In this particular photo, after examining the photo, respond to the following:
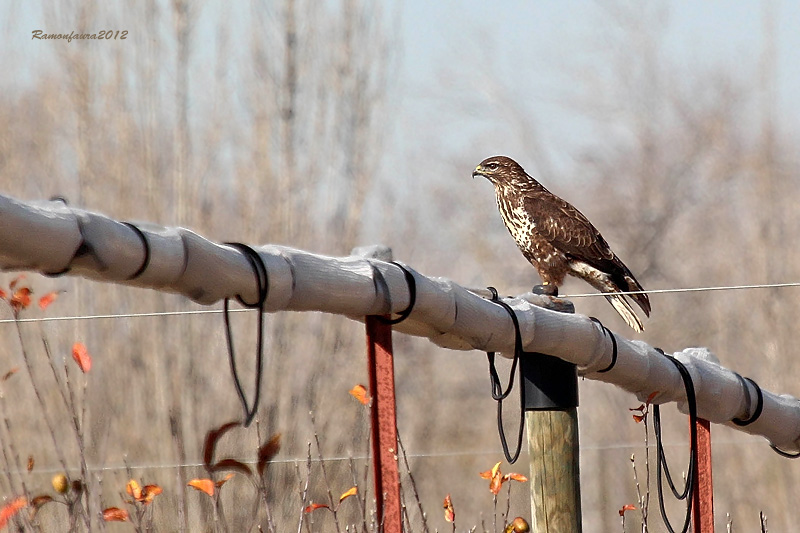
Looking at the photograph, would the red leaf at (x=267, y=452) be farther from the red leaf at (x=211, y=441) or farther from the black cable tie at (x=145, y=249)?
the black cable tie at (x=145, y=249)

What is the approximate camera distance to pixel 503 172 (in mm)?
4758

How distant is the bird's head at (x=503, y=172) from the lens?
4.73 m

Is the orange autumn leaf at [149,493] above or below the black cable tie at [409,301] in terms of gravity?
below

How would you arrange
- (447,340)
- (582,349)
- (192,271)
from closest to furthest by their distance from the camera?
(192,271) → (447,340) → (582,349)

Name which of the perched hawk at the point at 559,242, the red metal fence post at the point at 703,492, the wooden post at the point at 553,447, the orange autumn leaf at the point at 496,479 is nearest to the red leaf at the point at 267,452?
the orange autumn leaf at the point at 496,479

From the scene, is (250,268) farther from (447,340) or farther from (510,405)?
(510,405)

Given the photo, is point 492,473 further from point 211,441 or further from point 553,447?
point 211,441

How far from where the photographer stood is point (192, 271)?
1.32 m

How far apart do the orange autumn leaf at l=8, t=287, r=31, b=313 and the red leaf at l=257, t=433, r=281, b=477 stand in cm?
42

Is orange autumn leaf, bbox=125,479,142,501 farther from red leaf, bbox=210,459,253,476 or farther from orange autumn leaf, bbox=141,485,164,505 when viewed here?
red leaf, bbox=210,459,253,476

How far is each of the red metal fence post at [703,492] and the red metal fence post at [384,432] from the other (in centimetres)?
120

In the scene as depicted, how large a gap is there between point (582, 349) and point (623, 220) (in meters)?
11.6

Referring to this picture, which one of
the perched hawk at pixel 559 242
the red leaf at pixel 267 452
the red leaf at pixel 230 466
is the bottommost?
the red leaf at pixel 230 466

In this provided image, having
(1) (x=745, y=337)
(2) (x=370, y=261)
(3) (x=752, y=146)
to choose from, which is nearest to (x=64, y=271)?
(2) (x=370, y=261)
